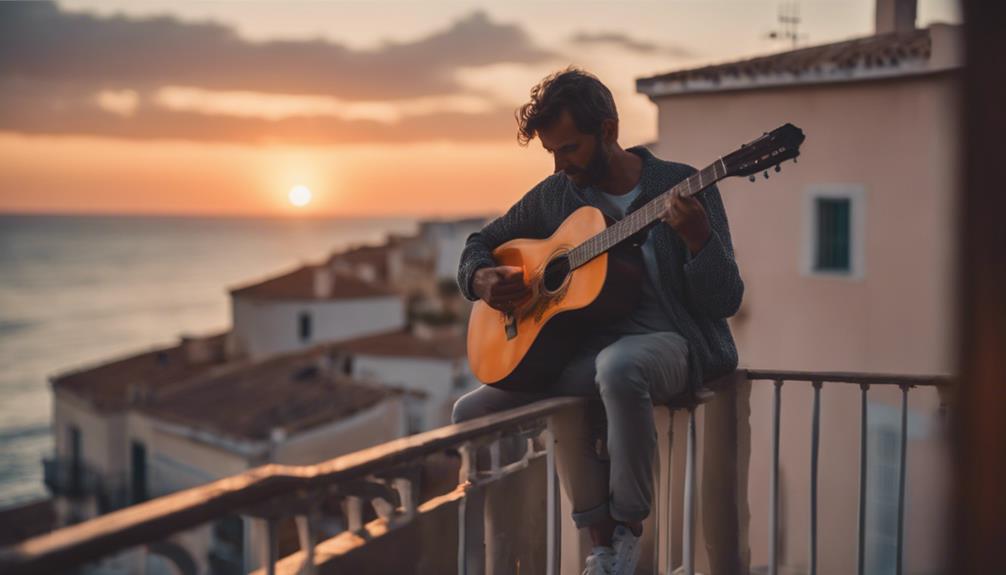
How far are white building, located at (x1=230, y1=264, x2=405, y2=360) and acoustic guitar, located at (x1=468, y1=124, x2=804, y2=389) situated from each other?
120ft

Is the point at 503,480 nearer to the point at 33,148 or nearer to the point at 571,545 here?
the point at 571,545

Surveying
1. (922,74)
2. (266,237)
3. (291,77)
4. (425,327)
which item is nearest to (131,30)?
(291,77)

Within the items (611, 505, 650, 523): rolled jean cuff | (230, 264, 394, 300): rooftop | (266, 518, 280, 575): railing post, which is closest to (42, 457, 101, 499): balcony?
(230, 264, 394, 300): rooftop

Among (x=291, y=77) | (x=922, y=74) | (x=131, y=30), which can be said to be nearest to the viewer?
(x=922, y=74)

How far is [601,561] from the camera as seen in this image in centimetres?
303

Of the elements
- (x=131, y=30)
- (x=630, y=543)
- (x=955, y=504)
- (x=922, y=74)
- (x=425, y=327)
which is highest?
(x=131, y=30)

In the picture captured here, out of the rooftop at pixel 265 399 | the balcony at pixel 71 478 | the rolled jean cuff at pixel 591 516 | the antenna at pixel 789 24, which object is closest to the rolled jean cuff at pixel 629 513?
the rolled jean cuff at pixel 591 516

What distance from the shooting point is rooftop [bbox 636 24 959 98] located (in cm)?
956

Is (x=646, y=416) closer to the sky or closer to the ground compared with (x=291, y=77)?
closer to the ground

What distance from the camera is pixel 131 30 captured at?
216 ft

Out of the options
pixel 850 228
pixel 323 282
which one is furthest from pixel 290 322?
pixel 850 228

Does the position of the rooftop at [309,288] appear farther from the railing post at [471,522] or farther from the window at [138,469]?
the railing post at [471,522]

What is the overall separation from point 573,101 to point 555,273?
0.57 metres

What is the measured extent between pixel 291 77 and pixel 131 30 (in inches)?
609
